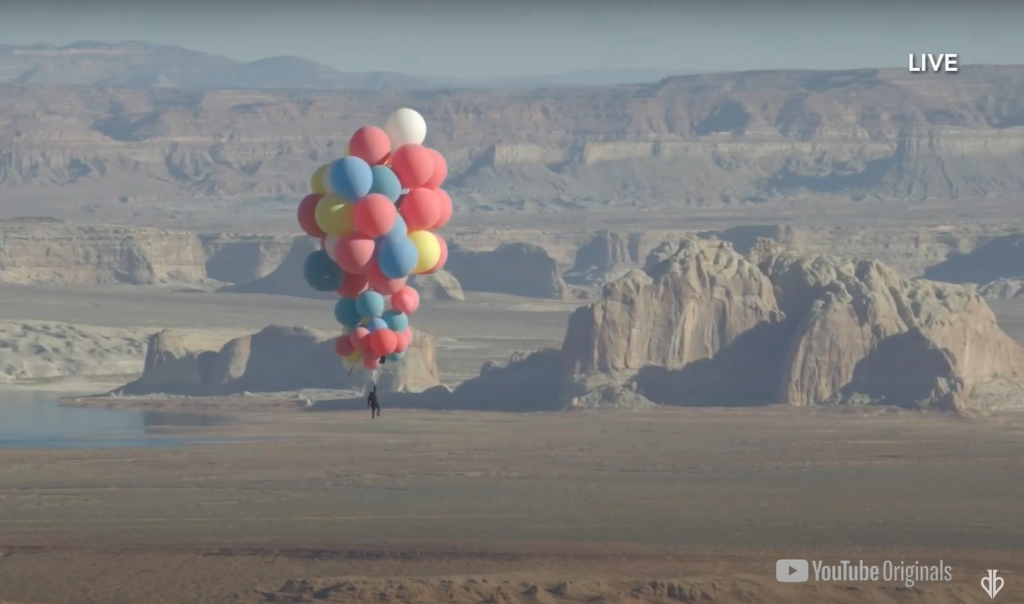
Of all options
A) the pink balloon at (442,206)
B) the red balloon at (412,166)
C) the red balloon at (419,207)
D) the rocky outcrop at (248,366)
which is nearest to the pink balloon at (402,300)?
the pink balloon at (442,206)

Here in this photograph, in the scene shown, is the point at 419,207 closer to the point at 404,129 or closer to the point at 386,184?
the point at 386,184

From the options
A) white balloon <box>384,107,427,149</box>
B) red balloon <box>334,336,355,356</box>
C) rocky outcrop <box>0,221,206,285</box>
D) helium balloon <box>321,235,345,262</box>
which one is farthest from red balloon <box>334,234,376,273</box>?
rocky outcrop <box>0,221,206,285</box>

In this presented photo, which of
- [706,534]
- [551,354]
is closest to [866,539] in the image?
[706,534]

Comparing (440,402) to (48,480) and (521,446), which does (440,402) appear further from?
(48,480)

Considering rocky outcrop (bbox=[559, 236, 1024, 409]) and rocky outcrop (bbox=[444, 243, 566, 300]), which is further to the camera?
rocky outcrop (bbox=[444, 243, 566, 300])

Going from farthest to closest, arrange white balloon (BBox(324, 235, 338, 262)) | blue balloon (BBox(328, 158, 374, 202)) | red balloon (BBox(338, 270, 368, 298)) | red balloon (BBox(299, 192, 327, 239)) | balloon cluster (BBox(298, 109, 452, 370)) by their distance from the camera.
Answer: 1. red balloon (BBox(338, 270, 368, 298))
2. red balloon (BBox(299, 192, 327, 239))
3. white balloon (BBox(324, 235, 338, 262))
4. balloon cluster (BBox(298, 109, 452, 370))
5. blue balloon (BBox(328, 158, 374, 202))

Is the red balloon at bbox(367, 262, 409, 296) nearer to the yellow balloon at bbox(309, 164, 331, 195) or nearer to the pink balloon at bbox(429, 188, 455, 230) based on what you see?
the pink balloon at bbox(429, 188, 455, 230)
